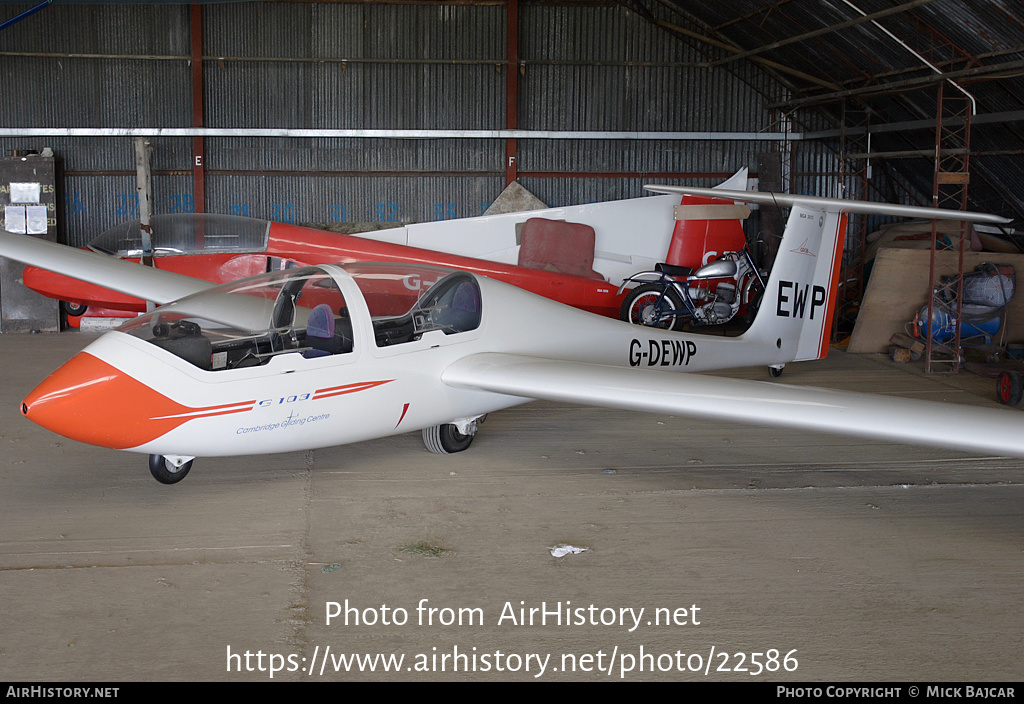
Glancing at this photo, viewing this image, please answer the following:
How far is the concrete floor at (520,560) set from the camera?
359cm

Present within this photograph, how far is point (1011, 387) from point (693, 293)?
198 inches

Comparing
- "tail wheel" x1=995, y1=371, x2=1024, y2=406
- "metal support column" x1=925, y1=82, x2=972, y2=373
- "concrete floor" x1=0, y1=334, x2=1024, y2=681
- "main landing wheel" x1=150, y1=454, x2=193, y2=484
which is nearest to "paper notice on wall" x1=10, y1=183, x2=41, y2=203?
"concrete floor" x1=0, y1=334, x2=1024, y2=681

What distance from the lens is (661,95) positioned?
1479 centimetres

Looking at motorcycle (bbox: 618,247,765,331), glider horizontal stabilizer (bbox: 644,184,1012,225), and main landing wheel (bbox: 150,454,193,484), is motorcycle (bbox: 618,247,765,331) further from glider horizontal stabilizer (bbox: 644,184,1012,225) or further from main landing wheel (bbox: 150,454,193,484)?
main landing wheel (bbox: 150,454,193,484)

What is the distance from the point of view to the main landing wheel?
5426 millimetres

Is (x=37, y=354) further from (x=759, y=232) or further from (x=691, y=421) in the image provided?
(x=759, y=232)

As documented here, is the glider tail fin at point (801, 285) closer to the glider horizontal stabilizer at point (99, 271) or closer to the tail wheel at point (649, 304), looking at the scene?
the tail wheel at point (649, 304)

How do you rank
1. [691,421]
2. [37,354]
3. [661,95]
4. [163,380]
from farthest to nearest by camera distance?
1. [661,95]
2. [37,354]
3. [691,421]
4. [163,380]

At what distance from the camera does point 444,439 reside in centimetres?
636

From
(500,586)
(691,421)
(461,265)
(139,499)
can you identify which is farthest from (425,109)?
(500,586)

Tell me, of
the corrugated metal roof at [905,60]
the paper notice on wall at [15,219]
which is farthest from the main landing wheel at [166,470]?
the paper notice on wall at [15,219]

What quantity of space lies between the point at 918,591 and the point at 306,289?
13.2 feet

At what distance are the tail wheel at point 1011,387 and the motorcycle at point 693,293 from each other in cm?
447
